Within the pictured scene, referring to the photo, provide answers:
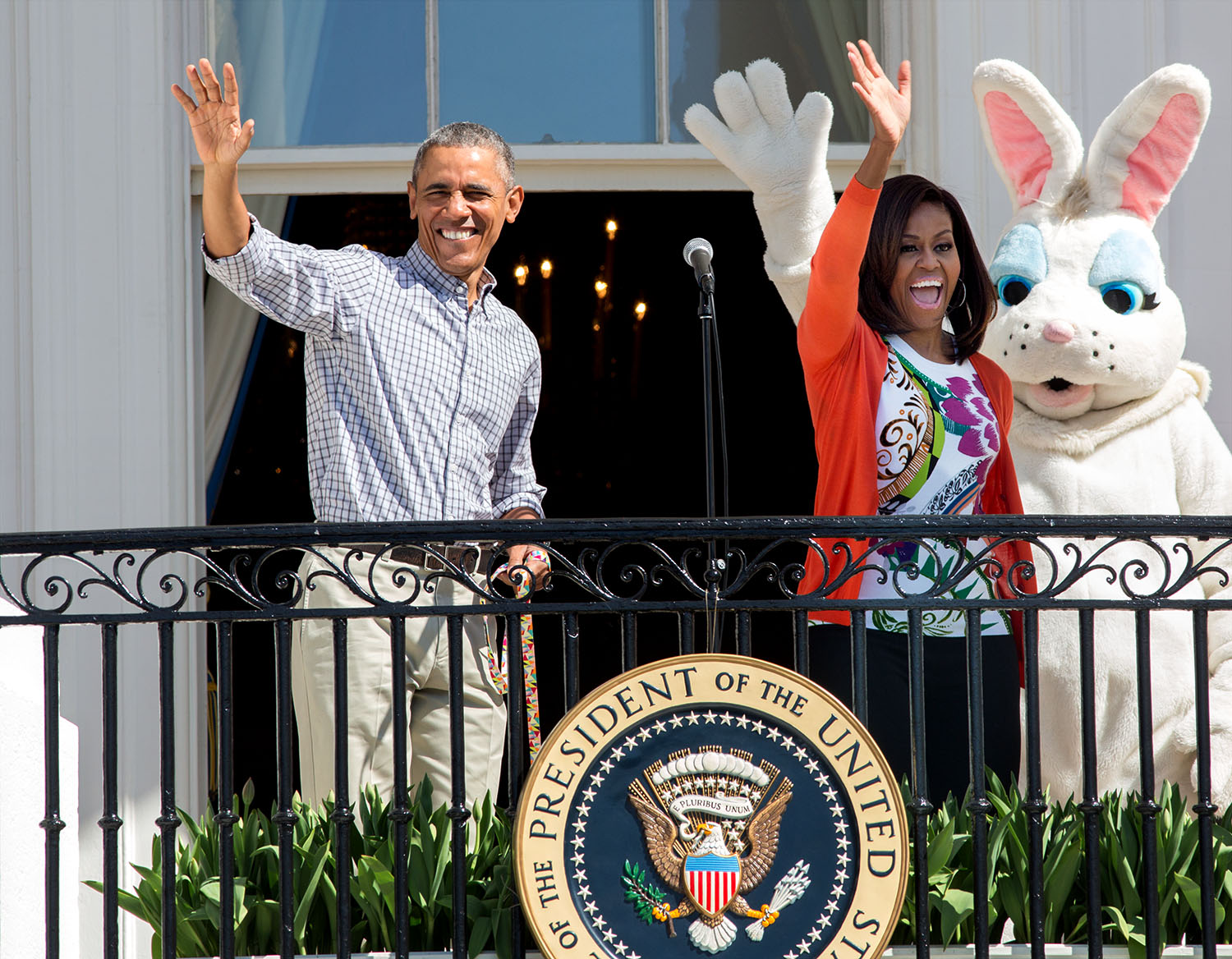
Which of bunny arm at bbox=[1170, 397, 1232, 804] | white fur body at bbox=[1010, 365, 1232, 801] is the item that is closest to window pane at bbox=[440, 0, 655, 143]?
white fur body at bbox=[1010, 365, 1232, 801]

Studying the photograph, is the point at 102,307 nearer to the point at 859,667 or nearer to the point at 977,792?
the point at 859,667

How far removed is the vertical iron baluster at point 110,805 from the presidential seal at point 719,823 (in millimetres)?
865

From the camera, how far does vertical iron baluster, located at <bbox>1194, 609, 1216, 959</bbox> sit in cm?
313

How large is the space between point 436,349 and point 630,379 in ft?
14.7

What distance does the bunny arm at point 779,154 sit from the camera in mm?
3938

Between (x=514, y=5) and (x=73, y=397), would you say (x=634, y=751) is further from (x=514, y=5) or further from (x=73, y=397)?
(x=514, y=5)

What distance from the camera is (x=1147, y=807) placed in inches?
124

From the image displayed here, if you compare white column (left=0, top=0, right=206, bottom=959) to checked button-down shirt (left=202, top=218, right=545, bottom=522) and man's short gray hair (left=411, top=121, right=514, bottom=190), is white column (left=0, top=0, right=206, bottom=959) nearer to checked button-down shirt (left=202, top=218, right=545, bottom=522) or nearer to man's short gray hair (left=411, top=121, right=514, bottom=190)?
checked button-down shirt (left=202, top=218, right=545, bottom=522)

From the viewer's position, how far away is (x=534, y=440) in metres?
8.18

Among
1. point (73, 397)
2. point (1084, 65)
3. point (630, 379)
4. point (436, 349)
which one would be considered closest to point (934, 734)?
point (436, 349)

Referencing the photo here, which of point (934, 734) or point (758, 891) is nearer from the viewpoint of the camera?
point (758, 891)

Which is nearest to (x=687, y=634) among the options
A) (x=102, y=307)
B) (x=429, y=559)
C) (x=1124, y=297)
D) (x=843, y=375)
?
(x=429, y=559)

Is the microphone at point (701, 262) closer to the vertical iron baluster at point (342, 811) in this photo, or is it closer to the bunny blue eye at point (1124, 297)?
the vertical iron baluster at point (342, 811)

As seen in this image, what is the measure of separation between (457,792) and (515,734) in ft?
0.52
